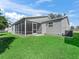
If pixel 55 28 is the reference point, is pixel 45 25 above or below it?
above

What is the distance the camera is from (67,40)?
19484 mm

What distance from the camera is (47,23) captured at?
35156 millimetres

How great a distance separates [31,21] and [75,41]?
1721cm

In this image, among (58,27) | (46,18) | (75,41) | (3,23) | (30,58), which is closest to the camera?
(30,58)

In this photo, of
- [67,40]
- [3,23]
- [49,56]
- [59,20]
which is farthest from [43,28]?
[49,56]

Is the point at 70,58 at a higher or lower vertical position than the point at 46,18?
lower

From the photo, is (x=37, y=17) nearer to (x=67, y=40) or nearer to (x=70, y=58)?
(x=67, y=40)

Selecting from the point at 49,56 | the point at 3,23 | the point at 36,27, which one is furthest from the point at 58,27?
the point at 49,56

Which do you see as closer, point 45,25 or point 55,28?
point 55,28

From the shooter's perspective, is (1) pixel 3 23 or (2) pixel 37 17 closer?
(2) pixel 37 17

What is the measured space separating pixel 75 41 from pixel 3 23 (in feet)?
84.3

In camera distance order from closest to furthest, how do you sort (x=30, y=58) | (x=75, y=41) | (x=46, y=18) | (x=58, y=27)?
1. (x=30, y=58)
2. (x=75, y=41)
3. (x=58, y=27)
4. (x=46, y=18)

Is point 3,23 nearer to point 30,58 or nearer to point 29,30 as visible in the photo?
point 29,30

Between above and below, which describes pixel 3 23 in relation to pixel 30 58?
above
